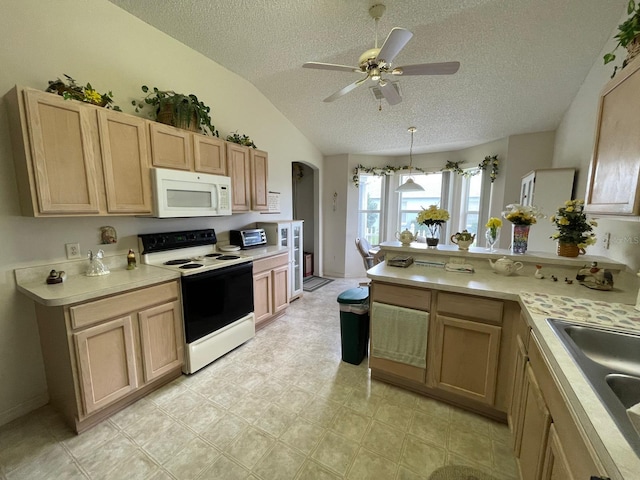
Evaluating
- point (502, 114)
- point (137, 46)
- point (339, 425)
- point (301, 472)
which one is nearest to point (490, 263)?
point (339, 425)

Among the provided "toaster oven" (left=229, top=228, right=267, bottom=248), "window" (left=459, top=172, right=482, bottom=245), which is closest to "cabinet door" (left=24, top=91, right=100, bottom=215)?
"toaster oven" (left=229, top=228, right=267, bottom=248)

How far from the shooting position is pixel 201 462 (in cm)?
153

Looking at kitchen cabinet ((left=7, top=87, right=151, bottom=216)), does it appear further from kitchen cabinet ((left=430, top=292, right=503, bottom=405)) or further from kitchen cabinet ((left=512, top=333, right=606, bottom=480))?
kitchen cabinet ((left=512, top=333, right=606, bottom=480))

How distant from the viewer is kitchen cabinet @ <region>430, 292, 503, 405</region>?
1.73 metres

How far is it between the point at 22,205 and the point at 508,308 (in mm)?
3278

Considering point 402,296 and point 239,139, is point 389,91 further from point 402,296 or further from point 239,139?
point 239,139

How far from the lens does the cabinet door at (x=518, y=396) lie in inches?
55.4

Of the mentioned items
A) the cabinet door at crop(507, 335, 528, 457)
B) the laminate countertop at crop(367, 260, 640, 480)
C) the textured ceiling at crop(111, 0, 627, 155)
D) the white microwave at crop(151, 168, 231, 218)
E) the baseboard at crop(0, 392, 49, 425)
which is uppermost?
the textured ceiling at crop(111, 0, 627, 155)

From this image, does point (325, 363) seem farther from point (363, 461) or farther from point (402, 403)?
point (363, 461)

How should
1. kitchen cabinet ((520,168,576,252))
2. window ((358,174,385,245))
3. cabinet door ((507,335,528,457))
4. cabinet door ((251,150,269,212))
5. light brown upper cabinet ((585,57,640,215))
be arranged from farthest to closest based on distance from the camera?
window ((358,174,385,245)), cabinet door ((251,150,269,212)), kitchen cabinet ((520,168,576,252)), cabinet door ((507,335,528,457)), light brown upper cabinet ((585,57,640,215))

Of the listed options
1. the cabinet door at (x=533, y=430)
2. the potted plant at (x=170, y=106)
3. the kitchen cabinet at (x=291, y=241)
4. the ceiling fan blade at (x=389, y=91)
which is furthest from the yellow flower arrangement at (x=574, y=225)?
the potted plant at (x=170, y=106)

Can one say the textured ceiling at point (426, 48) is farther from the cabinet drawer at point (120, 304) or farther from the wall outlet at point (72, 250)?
the cabinet drawer at point (120, 304)

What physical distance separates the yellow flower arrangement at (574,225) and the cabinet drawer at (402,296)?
1.18 meters

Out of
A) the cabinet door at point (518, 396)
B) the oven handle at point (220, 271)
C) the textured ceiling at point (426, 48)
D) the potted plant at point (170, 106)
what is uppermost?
the textured ceiling at point (426, 48)
